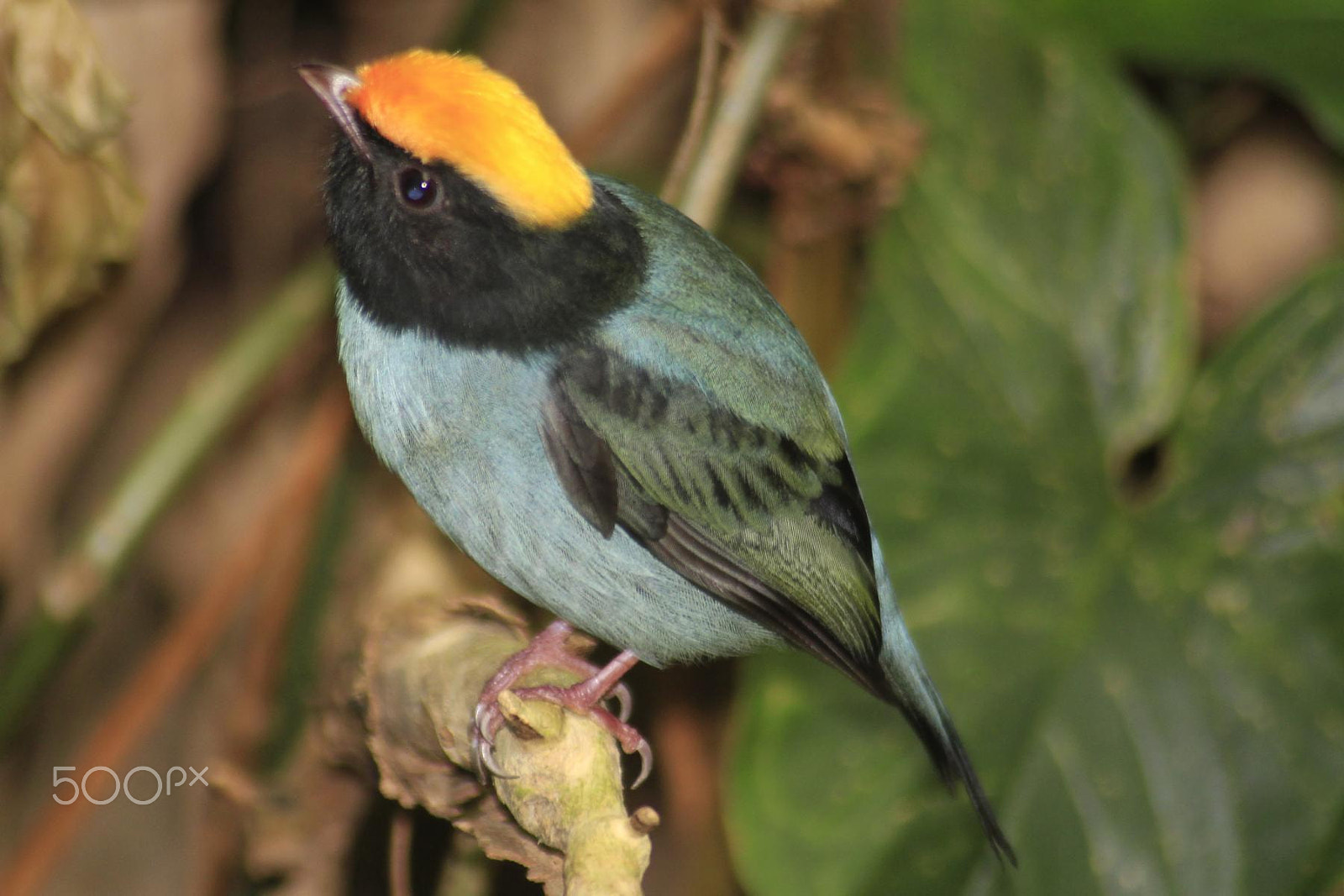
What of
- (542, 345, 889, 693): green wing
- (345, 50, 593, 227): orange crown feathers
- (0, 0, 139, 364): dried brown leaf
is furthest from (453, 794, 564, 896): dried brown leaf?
(0, 0, 139, 364): dried brown leaf

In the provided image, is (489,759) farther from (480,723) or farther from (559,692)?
(559,692)

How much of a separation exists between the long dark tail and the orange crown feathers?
112 cm

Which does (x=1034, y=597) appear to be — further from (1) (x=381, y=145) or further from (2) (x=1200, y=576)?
(1) (x=381, y=145)

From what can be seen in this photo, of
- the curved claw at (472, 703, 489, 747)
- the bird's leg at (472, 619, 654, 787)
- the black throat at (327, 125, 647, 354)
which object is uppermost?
the black throat at (327, 125, 647, 354)

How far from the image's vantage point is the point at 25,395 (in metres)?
3.54

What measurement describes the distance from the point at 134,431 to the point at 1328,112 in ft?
11.7

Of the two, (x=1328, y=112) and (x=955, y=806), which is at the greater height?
(x=1328, y=112)

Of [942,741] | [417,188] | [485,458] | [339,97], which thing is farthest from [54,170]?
[942,741]

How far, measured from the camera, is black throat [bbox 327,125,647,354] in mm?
2354

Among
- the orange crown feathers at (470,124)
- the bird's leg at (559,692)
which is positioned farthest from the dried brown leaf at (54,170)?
the bird's leg at (559,692)

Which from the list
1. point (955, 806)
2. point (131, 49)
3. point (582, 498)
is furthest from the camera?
point (131, 49)

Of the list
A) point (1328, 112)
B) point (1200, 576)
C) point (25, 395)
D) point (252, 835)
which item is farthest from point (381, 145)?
point (1328, 112)

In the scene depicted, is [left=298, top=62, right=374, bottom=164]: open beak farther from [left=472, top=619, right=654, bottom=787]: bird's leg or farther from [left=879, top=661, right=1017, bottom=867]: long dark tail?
[left=879, top=661, right=1017, bottom=867]: long dark tail

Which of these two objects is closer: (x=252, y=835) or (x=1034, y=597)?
(x=252, y=835)
